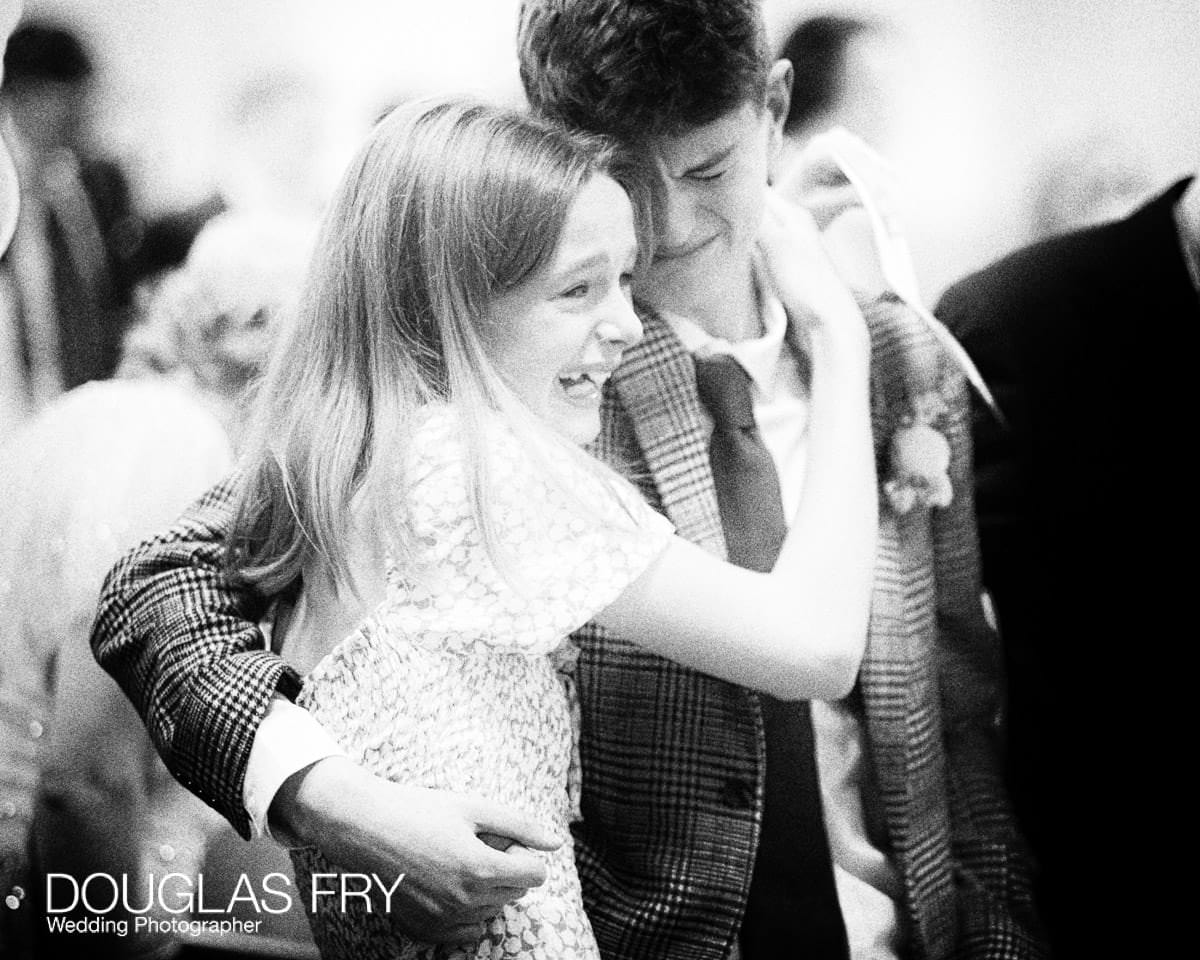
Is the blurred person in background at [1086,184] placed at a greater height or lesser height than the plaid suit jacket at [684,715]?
greater

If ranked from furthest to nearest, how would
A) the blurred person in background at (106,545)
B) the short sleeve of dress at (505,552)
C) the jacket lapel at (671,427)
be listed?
the blurred person in background at (106,545) < the jacket lapel at (671,427) < the short sleeve of dress at (505,552)

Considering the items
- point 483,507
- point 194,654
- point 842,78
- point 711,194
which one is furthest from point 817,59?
point 194,654

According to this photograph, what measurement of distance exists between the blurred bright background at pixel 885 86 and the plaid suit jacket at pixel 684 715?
235mm

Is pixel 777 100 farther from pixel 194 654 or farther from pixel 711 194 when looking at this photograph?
pixel 194 654

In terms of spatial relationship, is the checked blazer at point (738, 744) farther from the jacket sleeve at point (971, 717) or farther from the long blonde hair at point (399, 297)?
the long blonde hair at point (399, 297)

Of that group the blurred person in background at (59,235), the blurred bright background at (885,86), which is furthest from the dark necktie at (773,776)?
the blurred person in background at (59,235)

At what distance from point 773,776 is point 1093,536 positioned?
19.1 inches

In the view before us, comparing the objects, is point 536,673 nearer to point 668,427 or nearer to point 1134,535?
point 668,427

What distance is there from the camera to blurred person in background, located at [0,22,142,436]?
1.45 metres

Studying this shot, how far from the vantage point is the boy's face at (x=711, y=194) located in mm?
1287

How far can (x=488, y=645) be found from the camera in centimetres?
113

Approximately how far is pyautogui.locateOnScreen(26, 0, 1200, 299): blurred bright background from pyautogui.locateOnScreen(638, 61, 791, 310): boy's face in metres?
0.18

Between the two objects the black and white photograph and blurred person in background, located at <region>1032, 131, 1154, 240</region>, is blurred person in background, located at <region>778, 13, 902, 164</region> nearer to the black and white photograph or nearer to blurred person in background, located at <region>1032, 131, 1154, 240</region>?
the black and white photograph

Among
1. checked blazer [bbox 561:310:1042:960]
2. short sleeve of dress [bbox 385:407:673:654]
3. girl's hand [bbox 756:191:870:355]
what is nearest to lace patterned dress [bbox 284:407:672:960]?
short sleeve of dress [bbox 385:407:673:654]
